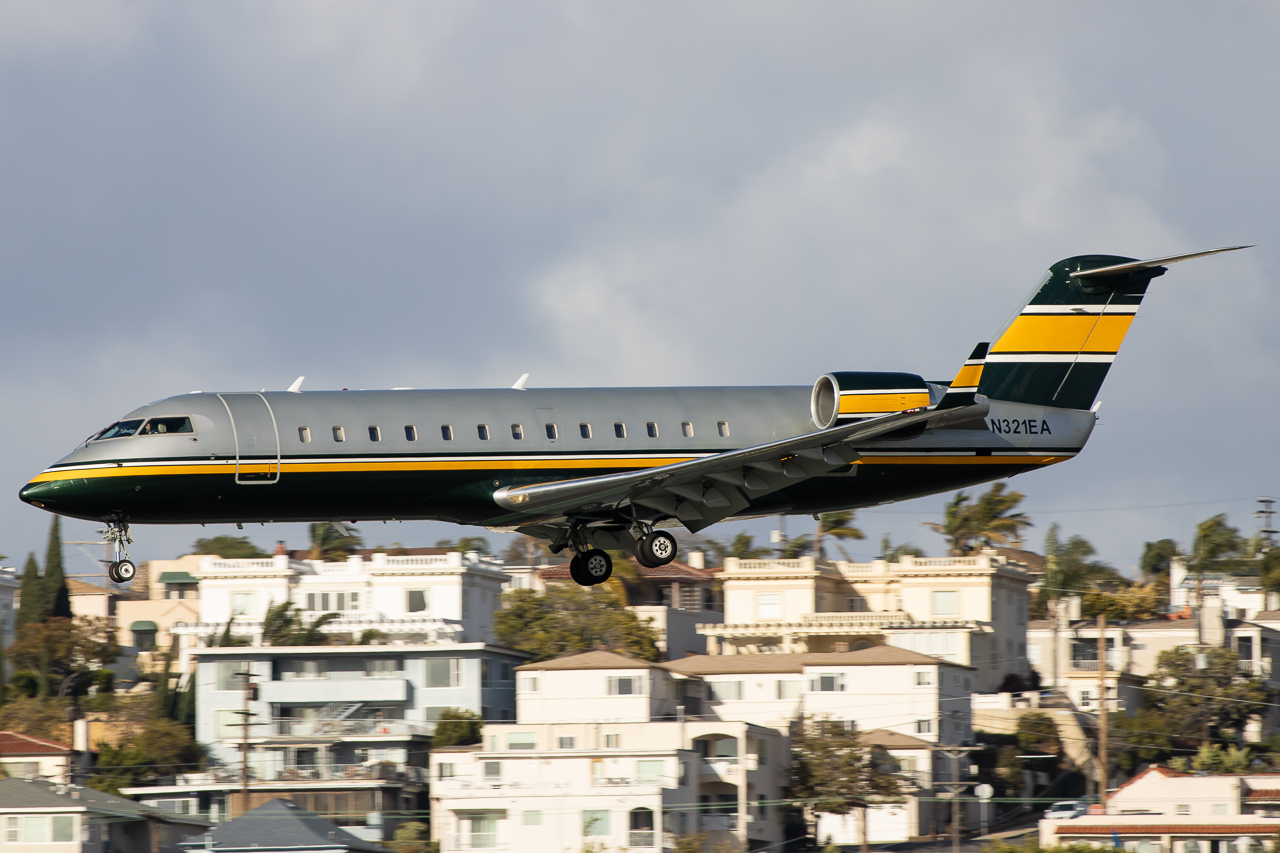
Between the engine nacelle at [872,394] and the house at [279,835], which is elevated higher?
the engine nacelle at [872,394]

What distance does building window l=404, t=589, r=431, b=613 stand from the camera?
3593 inches

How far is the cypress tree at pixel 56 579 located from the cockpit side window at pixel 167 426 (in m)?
76.1

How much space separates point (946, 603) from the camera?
8912 cm

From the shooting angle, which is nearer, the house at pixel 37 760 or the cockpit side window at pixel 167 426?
the cockpit side window at pixel 167 426

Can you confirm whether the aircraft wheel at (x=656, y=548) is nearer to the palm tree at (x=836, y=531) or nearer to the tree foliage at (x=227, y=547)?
the palm tree at (x=836, y=531)

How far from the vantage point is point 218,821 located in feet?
219

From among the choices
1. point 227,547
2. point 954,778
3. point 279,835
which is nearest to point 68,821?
point 279,835

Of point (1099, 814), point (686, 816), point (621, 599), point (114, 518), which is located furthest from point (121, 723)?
point (114, 518)

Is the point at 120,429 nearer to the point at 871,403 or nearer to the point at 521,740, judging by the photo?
the point at 871,403

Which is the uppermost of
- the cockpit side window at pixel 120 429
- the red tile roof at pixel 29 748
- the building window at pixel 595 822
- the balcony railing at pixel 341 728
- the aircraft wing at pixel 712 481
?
the cockpit side window at pixel 120 429

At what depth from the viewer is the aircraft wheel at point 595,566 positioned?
33938mm

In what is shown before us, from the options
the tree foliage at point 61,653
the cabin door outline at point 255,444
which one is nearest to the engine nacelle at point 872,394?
the cabin door outline at point 255,444

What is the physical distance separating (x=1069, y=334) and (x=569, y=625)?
182 ft

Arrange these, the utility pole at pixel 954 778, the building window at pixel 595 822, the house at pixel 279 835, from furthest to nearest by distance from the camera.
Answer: the utility pole at pixel 954 778, the building window at pixel 595 822, the house at pixel 279 835
